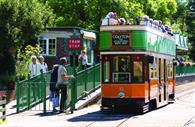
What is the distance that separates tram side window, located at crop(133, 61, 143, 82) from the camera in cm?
2228

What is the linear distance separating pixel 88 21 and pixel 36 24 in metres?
27.3

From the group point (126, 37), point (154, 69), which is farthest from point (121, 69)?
point (154, 69)

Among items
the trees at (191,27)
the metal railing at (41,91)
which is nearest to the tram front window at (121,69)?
the metal railing at (41,91)

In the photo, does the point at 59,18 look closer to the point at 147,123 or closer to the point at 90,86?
the point at 90,86

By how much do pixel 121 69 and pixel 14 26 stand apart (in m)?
9.92

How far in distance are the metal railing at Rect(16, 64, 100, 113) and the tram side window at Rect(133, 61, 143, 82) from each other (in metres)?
2.52

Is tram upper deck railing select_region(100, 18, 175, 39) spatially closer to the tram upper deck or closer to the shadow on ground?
the tram upper deck

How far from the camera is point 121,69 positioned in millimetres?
22453

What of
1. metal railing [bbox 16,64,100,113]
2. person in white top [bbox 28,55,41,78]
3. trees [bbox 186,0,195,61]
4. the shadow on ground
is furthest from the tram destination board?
trees [bbox 186,0,195,61]

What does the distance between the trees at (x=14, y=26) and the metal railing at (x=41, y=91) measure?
4162 mm

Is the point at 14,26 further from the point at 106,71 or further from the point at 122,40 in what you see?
the point at 122,40

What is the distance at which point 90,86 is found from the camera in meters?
27.8

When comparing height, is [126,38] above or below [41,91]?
above

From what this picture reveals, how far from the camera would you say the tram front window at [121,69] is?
22.3 metres
